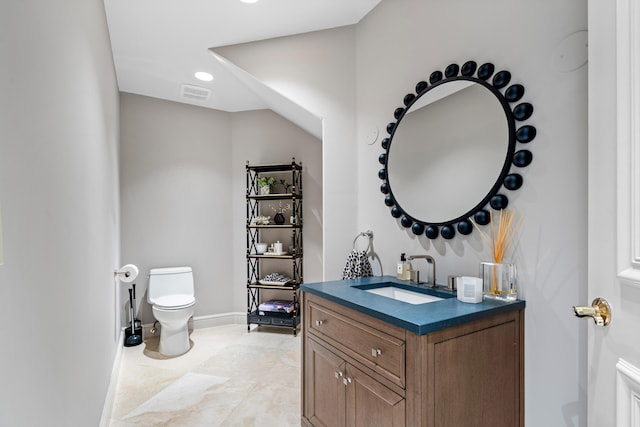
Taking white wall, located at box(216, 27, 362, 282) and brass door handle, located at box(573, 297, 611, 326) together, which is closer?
brass door handle, located at box(573, 297, 611, 326)

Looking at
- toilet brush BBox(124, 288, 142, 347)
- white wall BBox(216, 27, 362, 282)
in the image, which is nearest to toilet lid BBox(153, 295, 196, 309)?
toilet brush BBox(124, 288, 142, 347)

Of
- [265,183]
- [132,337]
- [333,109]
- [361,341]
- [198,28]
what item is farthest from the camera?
[265,183]

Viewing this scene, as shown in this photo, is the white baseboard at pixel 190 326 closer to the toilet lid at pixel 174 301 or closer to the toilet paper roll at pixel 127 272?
the toilet lid at pixel 174 301

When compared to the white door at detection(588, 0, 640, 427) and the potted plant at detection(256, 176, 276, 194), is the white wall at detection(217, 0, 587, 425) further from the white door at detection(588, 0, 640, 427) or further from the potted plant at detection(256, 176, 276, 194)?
the potted plant at detection(256, 176, 276, 194)

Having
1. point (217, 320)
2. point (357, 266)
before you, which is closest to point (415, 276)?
point (357, 266)

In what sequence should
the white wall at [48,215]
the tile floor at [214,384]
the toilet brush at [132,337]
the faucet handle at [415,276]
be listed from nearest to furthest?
the white wall at [48,215] < the faucet handle at [415,276] < the tile floor at [214,384] < the toilet brush at [132,337]

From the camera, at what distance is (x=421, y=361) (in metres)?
1.19

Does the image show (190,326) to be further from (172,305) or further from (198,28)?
(198,28)

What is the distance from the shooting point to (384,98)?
7.48ft

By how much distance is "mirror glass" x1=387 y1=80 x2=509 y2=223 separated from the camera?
1589 millimetres

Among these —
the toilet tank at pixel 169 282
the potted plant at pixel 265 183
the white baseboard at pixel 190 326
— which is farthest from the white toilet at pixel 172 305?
the potted plant at pixel 265 183

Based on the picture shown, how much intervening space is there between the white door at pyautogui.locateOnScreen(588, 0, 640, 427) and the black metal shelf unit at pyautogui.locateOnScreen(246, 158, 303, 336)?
2.92m

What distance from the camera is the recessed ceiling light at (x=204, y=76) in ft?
10.3

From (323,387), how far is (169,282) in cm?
244
